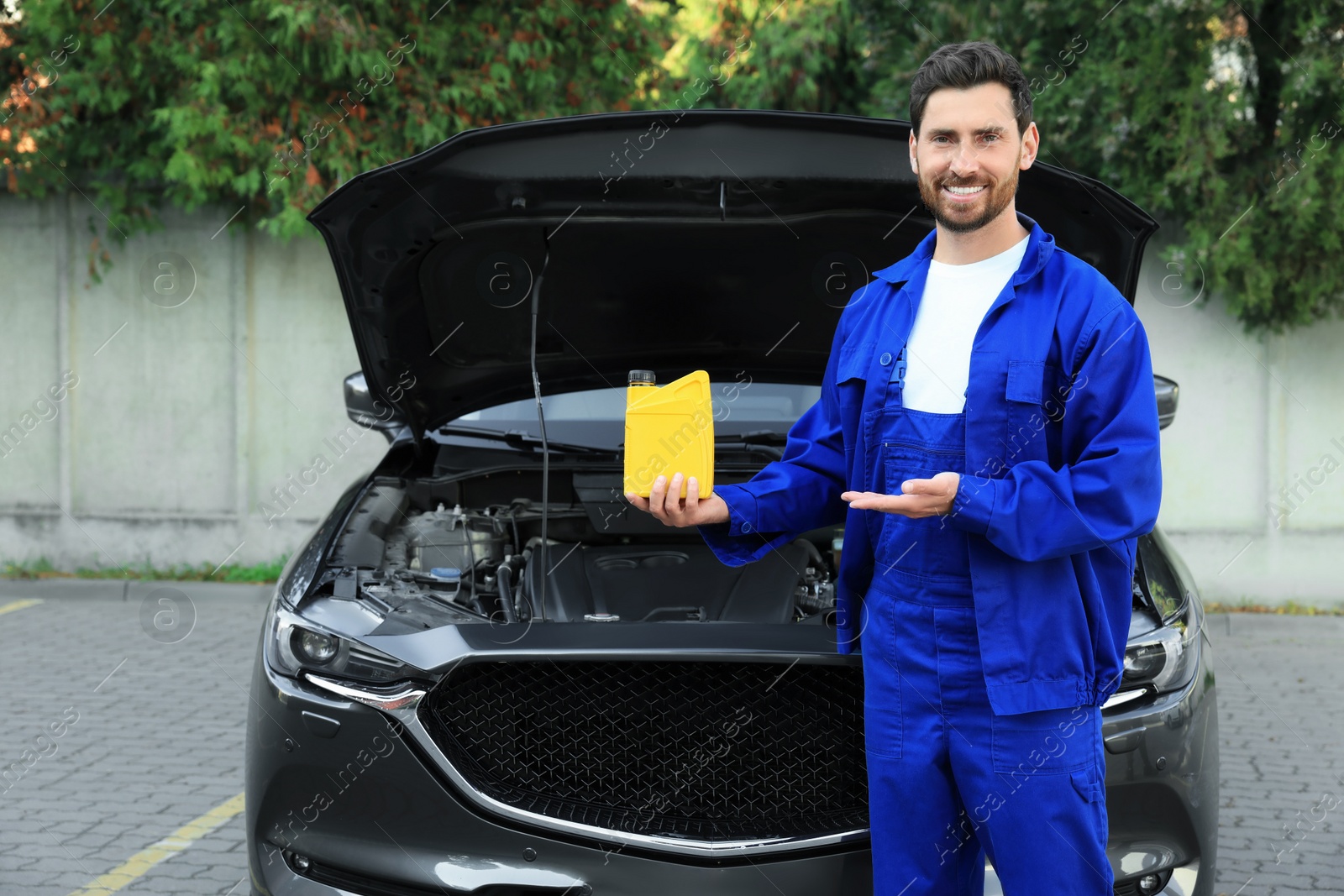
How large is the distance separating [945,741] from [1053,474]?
52 cm

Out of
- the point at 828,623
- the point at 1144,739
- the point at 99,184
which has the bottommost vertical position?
the point at 1144,739

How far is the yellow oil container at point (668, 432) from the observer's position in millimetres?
2176

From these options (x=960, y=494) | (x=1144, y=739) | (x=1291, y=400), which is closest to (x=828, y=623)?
(x=1144, y=739)

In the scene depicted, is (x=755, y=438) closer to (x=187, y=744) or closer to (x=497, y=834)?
(x=497, y=834)

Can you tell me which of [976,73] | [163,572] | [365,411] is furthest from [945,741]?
[163,572]

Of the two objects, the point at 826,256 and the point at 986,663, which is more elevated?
the point at 826,256

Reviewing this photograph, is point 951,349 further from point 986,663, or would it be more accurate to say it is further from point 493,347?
point 493,347

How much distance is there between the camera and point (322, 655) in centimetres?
248

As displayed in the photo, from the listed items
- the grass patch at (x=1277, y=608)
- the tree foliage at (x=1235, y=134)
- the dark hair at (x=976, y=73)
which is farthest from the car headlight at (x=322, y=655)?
the grass patch at (x=1277, y=608)

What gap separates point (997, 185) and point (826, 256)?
1.13 m

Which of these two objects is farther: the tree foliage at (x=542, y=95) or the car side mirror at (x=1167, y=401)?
the tree foliage at (x=542, y=95)

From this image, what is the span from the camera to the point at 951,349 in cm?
217

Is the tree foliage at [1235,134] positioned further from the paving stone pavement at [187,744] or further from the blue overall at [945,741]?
the blue overall at [945,741]

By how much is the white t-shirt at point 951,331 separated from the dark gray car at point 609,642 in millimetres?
476
